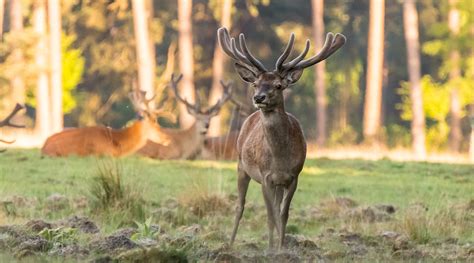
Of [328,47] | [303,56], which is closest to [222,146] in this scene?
[328,47]

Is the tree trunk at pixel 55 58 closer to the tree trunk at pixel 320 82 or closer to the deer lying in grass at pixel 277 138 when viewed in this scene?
the tree trunk at pixel 320 82

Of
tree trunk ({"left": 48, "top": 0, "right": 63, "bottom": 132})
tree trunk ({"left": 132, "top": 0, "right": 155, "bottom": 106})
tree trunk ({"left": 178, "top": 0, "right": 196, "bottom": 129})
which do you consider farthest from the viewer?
tree trunk ({"left": 178, "top": 0, "right": 196, "bottom": 129})

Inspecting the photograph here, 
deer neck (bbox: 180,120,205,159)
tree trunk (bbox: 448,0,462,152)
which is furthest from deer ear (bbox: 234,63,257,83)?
tree trunk (bbox: 448,0,462,152)

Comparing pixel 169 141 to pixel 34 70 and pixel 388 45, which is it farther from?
pixel 388 45

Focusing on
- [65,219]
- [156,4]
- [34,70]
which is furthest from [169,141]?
[156,4]

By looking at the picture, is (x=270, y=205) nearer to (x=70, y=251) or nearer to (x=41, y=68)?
(x=70, y=251)

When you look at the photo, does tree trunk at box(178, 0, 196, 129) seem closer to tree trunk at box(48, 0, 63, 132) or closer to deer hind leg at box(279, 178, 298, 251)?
tree trunk at box(48, 0, 63, 132)

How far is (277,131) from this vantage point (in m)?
9.23

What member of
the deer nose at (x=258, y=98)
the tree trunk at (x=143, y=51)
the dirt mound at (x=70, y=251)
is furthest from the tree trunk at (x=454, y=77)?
the dirt mound at (x=70, y=251)

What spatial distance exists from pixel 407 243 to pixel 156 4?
3972 cm

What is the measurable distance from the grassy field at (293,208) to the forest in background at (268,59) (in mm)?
18728

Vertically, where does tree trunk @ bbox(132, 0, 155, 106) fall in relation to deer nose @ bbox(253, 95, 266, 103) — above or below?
above

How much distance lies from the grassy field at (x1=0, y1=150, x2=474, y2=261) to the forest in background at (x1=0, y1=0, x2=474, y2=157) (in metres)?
18.7

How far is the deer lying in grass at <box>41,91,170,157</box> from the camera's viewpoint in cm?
2048
